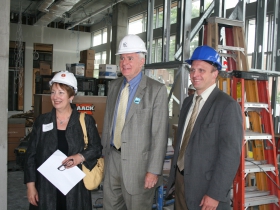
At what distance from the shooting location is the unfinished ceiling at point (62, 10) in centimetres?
1010

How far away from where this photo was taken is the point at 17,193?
4148 millimetres

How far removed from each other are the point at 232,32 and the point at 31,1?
37.4ft

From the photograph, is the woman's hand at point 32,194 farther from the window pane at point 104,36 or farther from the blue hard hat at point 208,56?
the window pane at point 104,36

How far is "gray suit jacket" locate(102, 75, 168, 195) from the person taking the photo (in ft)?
6.58

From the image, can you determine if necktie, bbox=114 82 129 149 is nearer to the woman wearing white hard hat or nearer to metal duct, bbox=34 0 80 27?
the woman wearing white hard hat

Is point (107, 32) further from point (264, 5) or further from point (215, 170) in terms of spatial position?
point (215, 170)

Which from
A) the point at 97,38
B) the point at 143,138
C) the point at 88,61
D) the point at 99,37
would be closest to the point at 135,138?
the point at 143,138

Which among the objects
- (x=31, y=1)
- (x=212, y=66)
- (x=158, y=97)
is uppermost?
(x=31, y=1)

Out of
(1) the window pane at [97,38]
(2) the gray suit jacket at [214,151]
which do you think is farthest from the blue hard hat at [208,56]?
(1) the window pane at [97,38]

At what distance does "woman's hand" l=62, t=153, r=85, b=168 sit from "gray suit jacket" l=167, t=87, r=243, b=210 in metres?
0.73

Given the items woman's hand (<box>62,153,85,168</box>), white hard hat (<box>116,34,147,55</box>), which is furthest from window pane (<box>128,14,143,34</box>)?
woman's hand (<box>62,153,85,168</box>)

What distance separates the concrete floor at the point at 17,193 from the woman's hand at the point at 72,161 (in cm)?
186

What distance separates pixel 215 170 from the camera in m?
1.69

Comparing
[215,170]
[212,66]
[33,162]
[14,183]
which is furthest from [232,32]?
[14,183]
